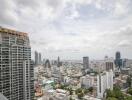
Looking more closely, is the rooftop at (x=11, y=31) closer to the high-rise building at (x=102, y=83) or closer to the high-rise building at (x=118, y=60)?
the high-rise building at (x=102, y=83)

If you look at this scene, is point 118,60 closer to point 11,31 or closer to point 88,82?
point 88,82

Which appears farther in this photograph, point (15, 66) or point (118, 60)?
point (118, 60)

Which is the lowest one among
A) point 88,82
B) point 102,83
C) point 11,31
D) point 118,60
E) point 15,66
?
point 88,82

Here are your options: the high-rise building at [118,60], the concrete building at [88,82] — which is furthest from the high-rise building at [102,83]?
the high-rise building at [118,60]

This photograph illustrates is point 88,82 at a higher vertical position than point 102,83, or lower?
lower

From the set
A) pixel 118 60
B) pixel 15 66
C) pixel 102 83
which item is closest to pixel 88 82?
pixel 102 83

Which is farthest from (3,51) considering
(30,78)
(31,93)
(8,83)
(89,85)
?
(89,85)

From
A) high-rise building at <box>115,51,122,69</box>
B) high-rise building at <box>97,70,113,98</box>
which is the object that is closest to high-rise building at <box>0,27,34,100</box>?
high-rise building at <box>97,70,113,98</box>

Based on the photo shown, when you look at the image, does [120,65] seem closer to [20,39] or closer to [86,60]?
[86,60]
